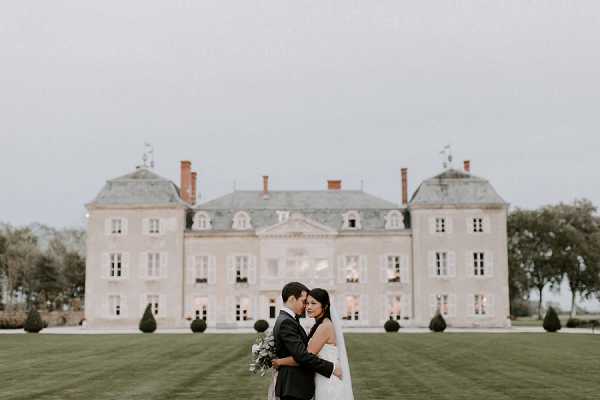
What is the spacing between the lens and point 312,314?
7008 mm

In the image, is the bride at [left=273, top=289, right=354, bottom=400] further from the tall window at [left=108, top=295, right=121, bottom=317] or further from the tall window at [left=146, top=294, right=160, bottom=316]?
the tall window at [left=108, top=295, right=121, bottom=317]

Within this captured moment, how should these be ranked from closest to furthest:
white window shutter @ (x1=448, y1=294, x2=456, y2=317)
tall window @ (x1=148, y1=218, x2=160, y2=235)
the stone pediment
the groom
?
the groom, white window shutter @ (x1=448, y1=294, x2=456, y2=317), the stone pediment, tall window @ (x1=148, y1=218, x2=160, y2=235)

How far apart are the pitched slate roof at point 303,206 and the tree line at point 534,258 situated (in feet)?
60.4

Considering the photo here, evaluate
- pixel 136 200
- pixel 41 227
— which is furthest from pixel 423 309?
pixel 41 227

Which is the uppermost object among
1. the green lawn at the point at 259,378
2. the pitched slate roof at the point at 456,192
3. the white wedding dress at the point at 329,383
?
the pitched slate roof at the point at 456,192

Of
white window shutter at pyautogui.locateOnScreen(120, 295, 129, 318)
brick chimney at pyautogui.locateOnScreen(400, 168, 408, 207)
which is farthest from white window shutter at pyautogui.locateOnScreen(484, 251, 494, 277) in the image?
white window shutter at pyautogui.locateOnScreen(120, 295, 129, 318)

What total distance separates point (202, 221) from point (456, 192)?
1661 centimetres

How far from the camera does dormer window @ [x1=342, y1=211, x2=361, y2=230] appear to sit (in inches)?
1859

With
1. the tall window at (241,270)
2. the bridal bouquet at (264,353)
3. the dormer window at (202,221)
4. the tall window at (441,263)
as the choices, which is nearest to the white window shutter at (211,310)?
the tall window at (241,270)

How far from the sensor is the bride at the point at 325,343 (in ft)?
22.9

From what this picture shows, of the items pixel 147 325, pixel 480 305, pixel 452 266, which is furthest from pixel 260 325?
pixel 480 305

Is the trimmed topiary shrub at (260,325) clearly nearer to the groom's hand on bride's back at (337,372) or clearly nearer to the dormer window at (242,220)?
the dormer window at (242,220)

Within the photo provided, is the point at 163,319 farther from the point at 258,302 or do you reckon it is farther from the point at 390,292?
the point at 390,292

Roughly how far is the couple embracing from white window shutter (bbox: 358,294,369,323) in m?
39.6
